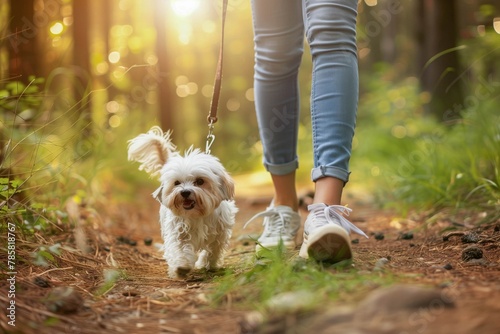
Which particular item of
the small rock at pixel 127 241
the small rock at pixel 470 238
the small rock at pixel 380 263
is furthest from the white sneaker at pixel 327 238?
the small rock at pixel 127 241

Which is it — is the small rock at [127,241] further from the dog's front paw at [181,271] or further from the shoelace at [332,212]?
the shoelace at [332,212]

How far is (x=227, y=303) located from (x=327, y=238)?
1.74ft

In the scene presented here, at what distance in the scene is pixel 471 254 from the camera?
264 centimetres

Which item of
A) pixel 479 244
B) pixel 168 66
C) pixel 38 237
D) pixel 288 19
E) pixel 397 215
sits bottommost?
pixel 479 244

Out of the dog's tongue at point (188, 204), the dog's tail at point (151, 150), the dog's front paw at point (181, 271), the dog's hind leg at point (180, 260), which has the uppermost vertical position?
the dog's tail at point (151, 150)

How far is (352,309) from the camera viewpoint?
1.75 m

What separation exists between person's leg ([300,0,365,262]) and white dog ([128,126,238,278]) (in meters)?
0.69

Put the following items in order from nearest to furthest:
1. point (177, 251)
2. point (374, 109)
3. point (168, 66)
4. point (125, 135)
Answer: point (177, 251) → point (125, 135) → point (168, 66) → point (374, 109)

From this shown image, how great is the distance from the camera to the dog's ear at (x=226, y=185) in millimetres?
3246

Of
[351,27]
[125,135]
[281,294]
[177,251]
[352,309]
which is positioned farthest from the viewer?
[125,135]

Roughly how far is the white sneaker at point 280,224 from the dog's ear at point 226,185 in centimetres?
20

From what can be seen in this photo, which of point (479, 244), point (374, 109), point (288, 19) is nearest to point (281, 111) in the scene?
point (288, 19)

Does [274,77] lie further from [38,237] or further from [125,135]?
[125,135]

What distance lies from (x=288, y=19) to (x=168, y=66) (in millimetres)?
6273
